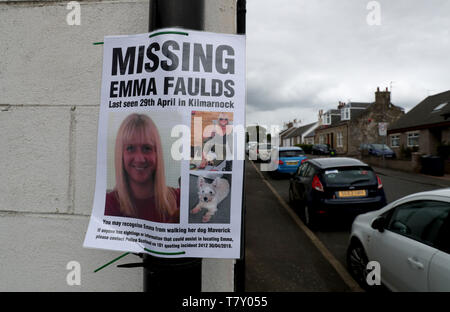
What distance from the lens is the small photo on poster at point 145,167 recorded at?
1325 mm

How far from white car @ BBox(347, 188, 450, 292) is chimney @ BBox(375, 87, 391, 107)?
42808mm

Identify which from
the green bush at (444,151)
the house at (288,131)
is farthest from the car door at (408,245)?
the house at (288,131)

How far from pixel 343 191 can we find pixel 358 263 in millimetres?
2445

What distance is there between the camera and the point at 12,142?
1.86 m

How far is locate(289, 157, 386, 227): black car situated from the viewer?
637 cm

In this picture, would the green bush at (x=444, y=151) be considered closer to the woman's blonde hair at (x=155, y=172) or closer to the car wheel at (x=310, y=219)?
the car wheel at (x=310, y=219)

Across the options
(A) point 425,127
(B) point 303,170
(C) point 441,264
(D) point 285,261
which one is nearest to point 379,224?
(C) point 441,264

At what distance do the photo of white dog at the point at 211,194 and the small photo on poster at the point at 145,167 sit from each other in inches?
4.1

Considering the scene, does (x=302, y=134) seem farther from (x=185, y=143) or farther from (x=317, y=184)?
(x=185, y=143)

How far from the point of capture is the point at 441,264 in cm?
257

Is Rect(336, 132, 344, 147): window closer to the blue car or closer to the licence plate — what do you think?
the blue car

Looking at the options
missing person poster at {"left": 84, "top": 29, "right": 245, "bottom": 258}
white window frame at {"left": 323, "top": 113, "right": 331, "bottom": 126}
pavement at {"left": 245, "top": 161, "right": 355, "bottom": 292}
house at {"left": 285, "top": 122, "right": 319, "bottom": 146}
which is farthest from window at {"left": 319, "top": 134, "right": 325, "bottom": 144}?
missing person poster at {"left": 84, "top": 29, "right": 245, "bottom": 258}
